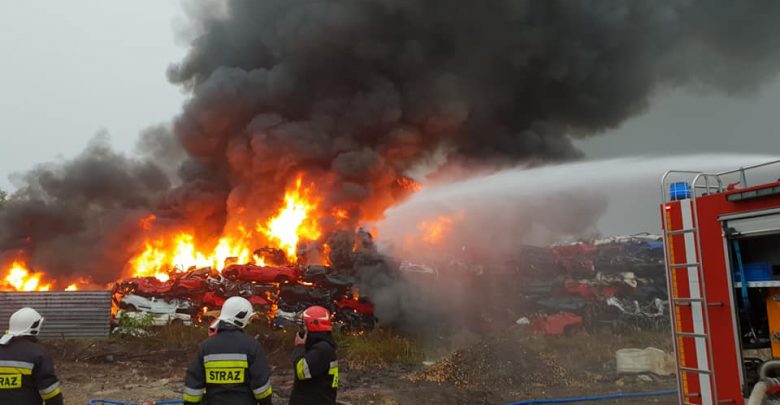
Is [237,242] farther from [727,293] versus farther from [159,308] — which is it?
[727,293]

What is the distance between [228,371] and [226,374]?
0.08ft

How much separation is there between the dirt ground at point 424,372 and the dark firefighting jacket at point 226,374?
4.47 m

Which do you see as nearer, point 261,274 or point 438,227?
point 261,274

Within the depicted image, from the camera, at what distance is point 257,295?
1451 cm

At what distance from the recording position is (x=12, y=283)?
1948 centimetres

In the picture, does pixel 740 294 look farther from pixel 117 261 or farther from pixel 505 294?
pixel 117 261

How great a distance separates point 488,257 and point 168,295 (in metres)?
9.72

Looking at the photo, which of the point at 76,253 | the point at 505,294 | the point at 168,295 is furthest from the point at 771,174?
the point at 76,253

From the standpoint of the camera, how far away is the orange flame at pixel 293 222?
715 inches

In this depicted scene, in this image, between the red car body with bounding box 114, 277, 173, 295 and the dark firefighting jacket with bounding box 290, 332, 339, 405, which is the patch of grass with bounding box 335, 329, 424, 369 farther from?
the dark firefighting jacket with bounding box 290, 332, 339, 405

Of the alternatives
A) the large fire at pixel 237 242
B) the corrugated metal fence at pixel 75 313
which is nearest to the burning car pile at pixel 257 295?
the corrugated metal fence at pixel 75 313

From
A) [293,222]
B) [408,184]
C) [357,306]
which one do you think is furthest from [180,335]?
[408,184]

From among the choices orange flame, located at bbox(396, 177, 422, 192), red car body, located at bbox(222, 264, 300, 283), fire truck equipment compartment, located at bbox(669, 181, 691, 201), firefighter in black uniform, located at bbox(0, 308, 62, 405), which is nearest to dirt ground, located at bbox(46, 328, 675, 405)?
red car body, located at bbox(222, 264, 300, 283)

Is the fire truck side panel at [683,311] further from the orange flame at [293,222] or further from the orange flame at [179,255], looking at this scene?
the orange flame at [179,255]
